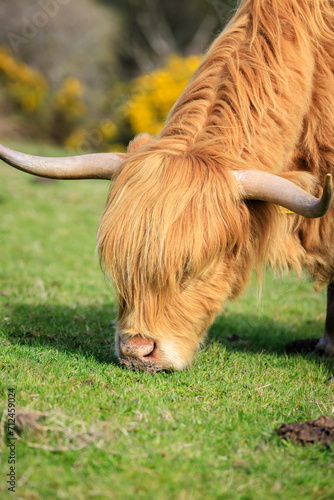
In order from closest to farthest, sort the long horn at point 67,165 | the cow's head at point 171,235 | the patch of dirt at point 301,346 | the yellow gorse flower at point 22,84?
the cow's head at point 171,235 → the long horn at point 67,165 → the patch of dirt at point 301,346 → the yellow gorse flower at point 22,84

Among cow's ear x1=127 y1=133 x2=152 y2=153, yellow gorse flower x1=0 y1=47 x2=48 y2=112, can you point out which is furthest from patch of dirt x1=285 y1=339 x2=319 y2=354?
yellow gorse flower x1=0 y1=47 x2=48 y2=112

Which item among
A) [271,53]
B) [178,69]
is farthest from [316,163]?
[178,69]

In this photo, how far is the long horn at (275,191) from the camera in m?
3.04

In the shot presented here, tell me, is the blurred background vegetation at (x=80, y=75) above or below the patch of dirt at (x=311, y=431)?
above

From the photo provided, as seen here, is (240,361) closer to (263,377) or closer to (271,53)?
(263,377)

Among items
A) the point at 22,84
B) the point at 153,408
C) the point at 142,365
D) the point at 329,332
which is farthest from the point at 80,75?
the point at 153,408

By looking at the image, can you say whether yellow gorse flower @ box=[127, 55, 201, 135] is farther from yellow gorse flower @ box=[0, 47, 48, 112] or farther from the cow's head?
the cow's head

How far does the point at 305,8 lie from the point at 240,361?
254 cm

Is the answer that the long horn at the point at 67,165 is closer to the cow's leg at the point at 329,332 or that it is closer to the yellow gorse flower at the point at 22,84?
the cow's leg at the point at 329,332

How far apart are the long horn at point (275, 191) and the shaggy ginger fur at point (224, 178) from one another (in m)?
0.07

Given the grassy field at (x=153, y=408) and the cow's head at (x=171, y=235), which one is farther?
the cow's head at (x=171, y=235)

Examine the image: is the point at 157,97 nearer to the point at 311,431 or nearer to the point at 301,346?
the point at 301,346

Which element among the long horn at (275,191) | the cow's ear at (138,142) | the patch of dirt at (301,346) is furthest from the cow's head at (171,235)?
the patch of dirt at (301,346)

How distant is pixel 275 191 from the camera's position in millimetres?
3211
